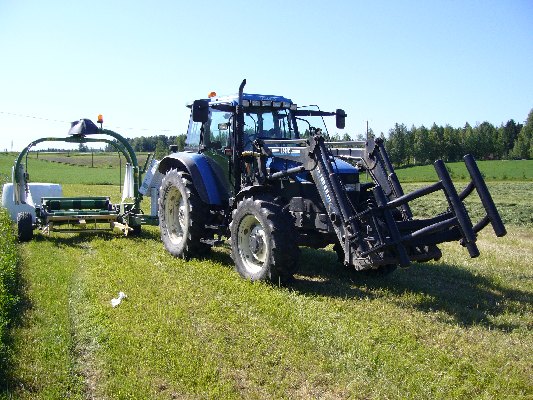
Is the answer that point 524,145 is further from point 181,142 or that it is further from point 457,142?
point 181,142

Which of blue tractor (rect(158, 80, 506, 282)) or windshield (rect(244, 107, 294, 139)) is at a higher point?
windshield (rect(244, 107, 294, 139))

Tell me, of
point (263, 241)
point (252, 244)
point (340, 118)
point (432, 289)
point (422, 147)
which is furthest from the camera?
point (422, 147)

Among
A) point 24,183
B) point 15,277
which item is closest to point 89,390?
point 15,277

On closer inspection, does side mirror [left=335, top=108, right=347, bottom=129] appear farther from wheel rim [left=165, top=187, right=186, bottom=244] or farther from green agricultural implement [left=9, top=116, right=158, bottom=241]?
green agricultural implement [left=9, top=116, right=158, bottom=241]

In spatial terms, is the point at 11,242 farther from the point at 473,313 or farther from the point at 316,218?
the point at 473,313

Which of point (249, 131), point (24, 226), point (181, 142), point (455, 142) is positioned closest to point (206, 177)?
point (249, 131)

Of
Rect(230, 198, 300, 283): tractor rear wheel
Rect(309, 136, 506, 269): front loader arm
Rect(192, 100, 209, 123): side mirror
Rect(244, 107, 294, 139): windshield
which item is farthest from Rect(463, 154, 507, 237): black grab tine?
Rect(192, 100, 209, 123): side mirror

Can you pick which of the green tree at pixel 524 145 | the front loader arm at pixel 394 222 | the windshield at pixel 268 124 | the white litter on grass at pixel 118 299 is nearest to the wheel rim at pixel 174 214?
the windshield at pixel 268 124

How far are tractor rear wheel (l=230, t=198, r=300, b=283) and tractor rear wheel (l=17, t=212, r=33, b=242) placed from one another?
4425 mm

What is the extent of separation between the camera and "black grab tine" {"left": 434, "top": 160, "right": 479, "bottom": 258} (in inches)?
219

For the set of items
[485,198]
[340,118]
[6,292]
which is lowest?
[6,292]

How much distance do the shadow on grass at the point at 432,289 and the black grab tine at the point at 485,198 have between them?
90 centimetres

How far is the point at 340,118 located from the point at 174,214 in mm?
3147

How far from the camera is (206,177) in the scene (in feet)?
26.7
